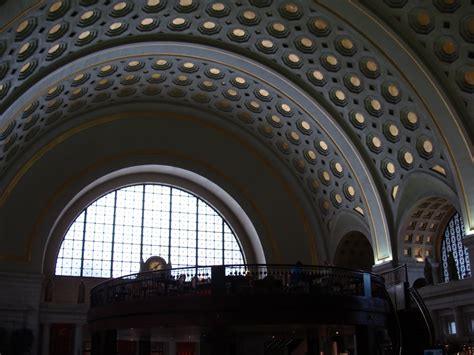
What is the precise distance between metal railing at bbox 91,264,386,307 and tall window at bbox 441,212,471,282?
22.8 feet

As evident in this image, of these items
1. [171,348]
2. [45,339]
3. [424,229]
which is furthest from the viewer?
[171,348]

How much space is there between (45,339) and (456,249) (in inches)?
836

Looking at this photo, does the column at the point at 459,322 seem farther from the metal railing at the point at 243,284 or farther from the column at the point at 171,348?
the column at the point at 171,348

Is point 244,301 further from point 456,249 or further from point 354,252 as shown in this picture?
point 354,252

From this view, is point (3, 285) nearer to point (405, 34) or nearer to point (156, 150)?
point (156, 150)

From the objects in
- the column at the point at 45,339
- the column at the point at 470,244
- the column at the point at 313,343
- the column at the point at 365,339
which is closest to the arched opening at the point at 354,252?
the column at the point at 313,343

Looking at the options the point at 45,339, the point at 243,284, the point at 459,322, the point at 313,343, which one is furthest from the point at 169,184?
the point at 459,322

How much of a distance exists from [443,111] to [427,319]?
27.3ft

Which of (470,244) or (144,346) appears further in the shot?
(144,346)

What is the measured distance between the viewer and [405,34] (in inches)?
925

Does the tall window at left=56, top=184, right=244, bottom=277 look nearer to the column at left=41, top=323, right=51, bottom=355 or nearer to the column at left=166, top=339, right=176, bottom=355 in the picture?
the column at left=41, top=323, right=51, bottom=355

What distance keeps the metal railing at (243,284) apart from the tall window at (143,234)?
10473 mm

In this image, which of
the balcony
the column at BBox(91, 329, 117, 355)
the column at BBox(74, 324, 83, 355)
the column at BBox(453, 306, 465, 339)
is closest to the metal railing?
the balcony

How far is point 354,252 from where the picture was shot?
1357 inches
